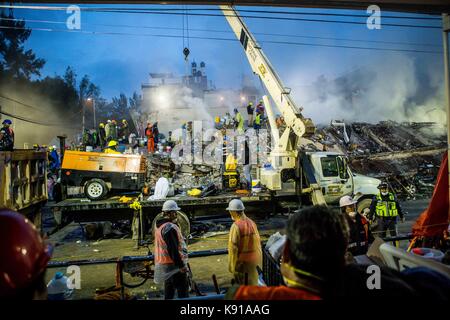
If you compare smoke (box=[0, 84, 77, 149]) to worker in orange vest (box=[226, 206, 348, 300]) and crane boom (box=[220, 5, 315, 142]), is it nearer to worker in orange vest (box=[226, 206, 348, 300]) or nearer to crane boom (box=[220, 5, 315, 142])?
crane boom (box=[220, 5, 315, 142])

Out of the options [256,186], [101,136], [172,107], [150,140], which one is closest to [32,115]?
[172,107]

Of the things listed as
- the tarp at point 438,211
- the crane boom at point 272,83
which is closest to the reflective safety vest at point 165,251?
the tarp at point 438,211

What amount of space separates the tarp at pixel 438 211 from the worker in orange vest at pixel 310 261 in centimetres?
299

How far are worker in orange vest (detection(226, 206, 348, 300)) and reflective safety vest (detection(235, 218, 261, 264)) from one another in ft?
9.17

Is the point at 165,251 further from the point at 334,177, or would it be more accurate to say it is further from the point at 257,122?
the point at 257,122

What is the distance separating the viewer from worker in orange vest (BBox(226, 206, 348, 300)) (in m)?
1.45

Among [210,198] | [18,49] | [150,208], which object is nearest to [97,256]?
[150,208]

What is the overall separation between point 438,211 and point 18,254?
455 centimetres

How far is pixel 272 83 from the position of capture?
36.3 ft

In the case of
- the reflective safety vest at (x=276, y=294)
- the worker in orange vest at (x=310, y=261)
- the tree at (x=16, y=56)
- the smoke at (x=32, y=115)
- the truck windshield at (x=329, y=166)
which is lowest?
the reflective safety vest at (x=276, y=294)

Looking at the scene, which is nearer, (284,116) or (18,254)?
(18,254)

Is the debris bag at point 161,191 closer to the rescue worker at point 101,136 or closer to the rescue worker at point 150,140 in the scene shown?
the rescue worker at point 150,140

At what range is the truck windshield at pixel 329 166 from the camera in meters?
11.0

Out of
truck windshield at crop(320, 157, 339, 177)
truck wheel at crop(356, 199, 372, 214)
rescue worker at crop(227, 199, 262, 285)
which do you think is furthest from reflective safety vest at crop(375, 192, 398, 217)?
rescue worker at crop(227, 199, 262, 285)
